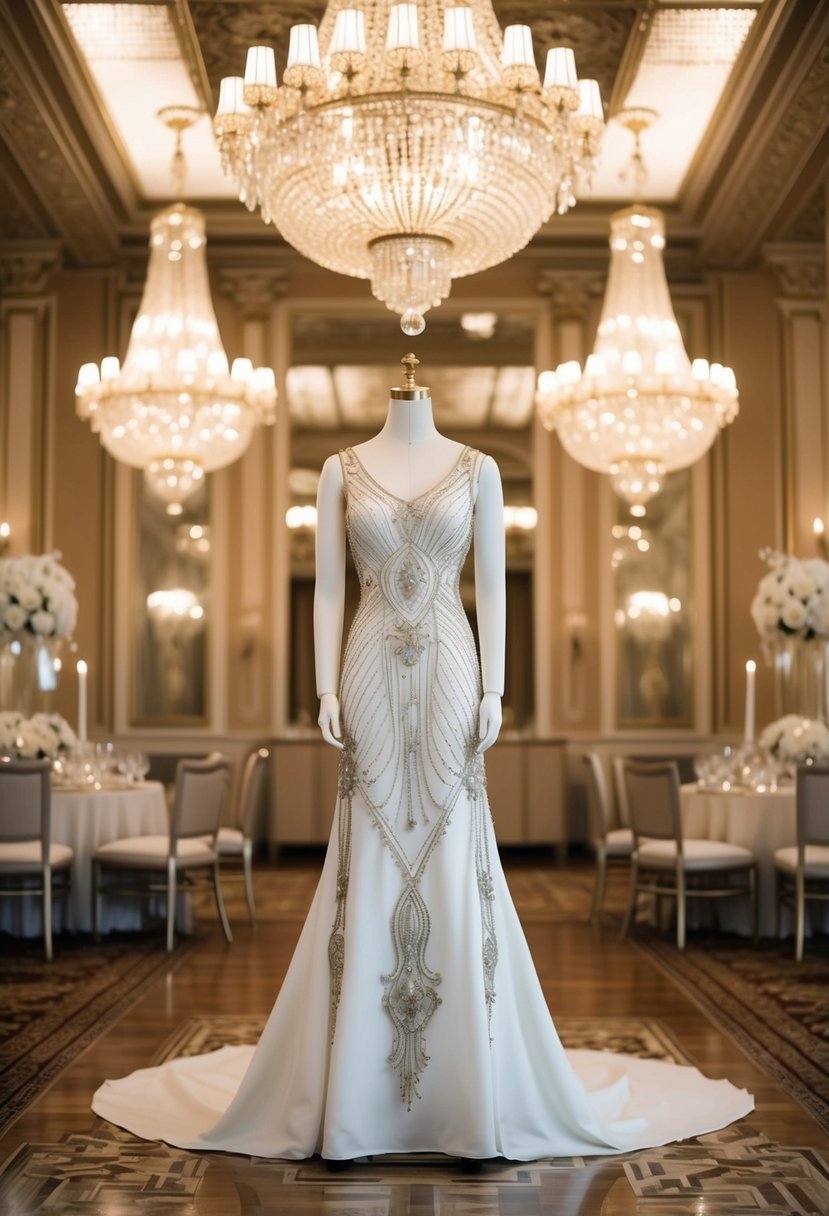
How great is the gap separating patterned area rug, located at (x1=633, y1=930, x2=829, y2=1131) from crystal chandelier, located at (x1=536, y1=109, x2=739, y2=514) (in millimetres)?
3007

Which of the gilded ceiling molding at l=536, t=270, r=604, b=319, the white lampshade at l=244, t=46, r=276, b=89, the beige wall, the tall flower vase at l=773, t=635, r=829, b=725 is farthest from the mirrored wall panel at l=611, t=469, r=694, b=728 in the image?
the white lampshade at l=244, t=46, r=276, b=89

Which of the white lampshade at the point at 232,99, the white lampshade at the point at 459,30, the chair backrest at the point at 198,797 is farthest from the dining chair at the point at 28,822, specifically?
the white lampshade at the point at 459,30

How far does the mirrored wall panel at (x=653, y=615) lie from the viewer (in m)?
11.0

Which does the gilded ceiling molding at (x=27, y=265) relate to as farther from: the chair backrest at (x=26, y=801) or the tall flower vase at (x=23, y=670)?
the chair backrest at (x=26, y=801)

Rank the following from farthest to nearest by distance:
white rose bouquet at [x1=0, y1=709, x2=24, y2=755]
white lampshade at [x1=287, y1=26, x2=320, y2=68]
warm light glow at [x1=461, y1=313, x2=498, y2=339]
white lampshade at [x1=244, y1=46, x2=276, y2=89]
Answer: warm light glow at [x1=461, y1=313, x2=498, y2=339] → white rose bouquet at [x1=0, y1=709, x2=24, y2=755] → white lampshade at [x1=244, y1=46, x2=276, y2=89] → white lampshade at [x1=287, y1=26, x2=320, y2=68]

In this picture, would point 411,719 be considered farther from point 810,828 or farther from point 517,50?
point 810,828

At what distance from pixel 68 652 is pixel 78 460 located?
1553 mm

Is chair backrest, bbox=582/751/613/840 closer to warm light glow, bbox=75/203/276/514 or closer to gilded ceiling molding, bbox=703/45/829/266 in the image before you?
warm light glow, bbox=75/203/276/514

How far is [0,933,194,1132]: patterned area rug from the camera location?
13.9 ft

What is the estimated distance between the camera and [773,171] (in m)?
9.26

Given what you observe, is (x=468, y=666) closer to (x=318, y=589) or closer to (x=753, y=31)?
(x=318, y=589)

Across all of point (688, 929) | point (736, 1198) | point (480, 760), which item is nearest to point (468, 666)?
point (480, 760)

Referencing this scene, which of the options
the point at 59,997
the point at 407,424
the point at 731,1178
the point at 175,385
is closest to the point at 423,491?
the point at 407,424

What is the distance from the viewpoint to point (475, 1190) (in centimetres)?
314
